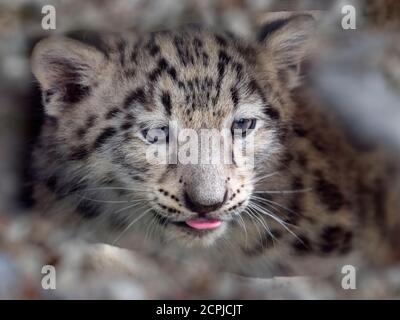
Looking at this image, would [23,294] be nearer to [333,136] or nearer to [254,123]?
[254,123]

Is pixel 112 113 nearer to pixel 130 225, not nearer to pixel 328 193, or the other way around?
pixel 130 225

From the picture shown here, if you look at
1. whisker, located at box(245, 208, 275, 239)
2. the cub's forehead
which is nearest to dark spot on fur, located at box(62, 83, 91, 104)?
the cub's forehead

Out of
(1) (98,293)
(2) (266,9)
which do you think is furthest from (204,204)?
(2) (266,9)

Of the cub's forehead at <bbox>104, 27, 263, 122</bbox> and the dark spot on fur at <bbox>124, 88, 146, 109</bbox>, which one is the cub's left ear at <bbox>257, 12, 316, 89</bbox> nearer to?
the cub's forehead at <bbox>104, 27, 263, 122</bbox>

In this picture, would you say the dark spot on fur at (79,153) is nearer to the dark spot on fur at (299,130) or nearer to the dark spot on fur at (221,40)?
the dark spot on fur at (221,40)

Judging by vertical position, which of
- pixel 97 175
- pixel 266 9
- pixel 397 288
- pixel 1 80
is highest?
pixel 266 9

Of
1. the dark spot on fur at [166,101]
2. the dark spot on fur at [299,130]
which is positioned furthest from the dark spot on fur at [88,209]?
the dark spot on fur at [299,130]
